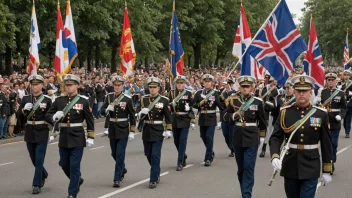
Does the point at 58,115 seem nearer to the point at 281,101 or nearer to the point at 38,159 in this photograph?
the point at 38,159

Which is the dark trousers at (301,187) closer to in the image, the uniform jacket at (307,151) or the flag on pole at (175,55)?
the uniform jacket at (307,151)

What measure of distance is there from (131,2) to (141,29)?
2.58m

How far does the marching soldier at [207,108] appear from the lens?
1257 cm

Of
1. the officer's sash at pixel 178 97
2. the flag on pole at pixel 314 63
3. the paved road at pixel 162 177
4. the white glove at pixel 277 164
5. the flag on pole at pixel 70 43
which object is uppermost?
the flag on pole at pixel 70 43

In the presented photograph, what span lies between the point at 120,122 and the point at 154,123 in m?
0.64

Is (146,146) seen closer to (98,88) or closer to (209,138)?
(209,138)

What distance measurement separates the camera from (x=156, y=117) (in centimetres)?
1055

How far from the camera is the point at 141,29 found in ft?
123

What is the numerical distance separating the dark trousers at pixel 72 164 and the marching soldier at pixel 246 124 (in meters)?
2.53

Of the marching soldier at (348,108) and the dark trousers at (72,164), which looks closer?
the dark trousers at (72,164)

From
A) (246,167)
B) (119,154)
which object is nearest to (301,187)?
(246,167)

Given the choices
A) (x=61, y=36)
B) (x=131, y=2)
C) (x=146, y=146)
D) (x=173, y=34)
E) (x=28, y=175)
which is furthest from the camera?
(x=131, y=2)

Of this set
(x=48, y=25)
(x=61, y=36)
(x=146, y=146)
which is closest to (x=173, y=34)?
(x=61, y=36)

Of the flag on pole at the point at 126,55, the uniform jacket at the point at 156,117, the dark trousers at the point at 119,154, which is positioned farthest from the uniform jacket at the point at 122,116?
the flag on pole at the point at 126,55
